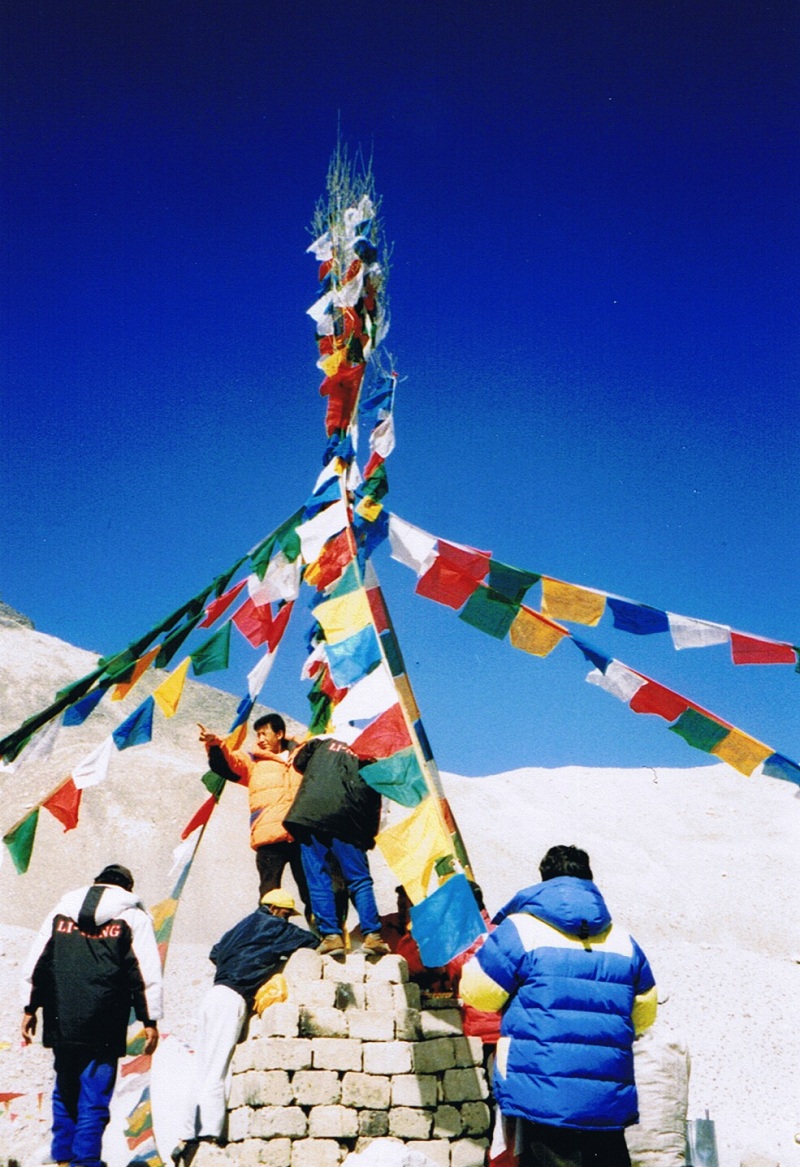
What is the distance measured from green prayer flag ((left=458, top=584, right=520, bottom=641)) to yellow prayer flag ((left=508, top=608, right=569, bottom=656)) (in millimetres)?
63

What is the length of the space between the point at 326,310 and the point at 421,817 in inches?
192

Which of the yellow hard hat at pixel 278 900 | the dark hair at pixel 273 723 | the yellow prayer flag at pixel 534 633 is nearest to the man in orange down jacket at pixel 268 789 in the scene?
the dark hair at pixel 273 723

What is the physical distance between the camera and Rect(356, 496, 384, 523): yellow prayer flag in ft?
26.6

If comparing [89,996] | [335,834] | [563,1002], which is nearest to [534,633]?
[335,834]

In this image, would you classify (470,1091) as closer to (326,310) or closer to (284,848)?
(284,848)

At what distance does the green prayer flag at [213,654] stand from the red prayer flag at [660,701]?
3.28 m

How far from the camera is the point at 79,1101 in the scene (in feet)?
18.4

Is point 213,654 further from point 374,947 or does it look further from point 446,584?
point 374,947

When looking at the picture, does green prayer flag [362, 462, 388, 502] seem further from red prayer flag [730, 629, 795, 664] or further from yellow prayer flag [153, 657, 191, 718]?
red prayer flag [730, 629, 795, 664]

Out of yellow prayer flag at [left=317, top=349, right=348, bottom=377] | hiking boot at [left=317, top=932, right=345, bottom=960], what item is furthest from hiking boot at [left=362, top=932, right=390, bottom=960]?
yellow prayer flag at [left=317, top=349, right=348, bottom=377]

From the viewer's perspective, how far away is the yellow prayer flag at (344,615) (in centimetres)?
699

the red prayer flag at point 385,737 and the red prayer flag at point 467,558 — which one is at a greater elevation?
the red prayer flag at point 467,558

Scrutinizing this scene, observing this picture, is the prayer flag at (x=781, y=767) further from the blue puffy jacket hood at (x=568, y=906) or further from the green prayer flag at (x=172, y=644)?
the green prayer flag at (x=172, y=644)

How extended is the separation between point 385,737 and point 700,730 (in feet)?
8.59
